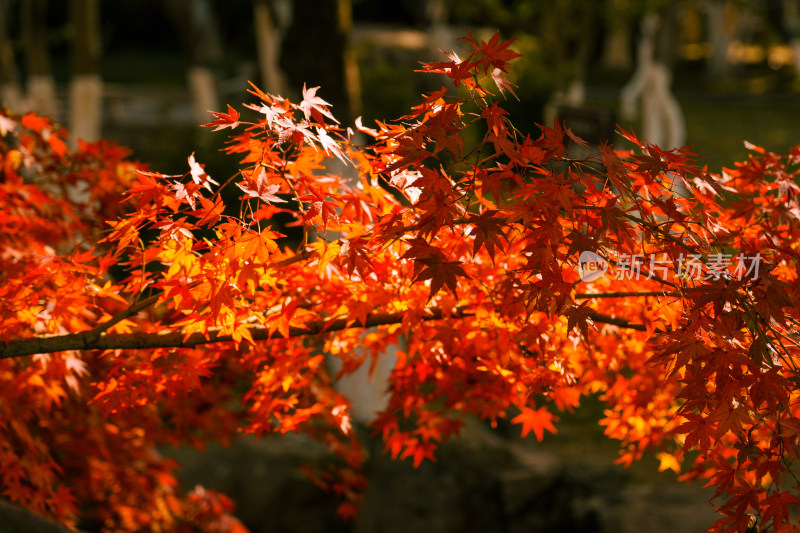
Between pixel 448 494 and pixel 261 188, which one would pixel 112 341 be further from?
pixel 448 494

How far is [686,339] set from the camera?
1975 mm

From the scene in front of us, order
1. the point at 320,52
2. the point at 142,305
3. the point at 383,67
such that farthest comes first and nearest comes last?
1. the point at 383,67
2. the point at 320,52
3. the point at 142,305


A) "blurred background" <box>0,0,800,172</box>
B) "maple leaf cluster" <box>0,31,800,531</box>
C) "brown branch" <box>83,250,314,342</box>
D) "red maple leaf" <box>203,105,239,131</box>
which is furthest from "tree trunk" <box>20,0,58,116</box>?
"red maple leaf" <box>203,105,239,131</box>

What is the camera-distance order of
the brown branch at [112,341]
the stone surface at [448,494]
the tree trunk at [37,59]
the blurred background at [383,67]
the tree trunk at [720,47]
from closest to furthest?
the brown branch at [112,341] → the stone surface at [448,494] → the blurred background at [383,67] → the tree trunk at [37,59] → the tree trunk at [720,47]

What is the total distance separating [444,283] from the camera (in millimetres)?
2268

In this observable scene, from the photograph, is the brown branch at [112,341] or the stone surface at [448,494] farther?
the stone surface at [448,494]

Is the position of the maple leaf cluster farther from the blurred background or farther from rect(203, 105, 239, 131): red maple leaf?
the blurred background

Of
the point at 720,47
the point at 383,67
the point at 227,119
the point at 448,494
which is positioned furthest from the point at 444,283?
the point at 720,47

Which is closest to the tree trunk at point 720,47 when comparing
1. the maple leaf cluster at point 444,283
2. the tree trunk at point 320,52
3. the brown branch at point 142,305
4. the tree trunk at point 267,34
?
the tree trunk at point 267,34

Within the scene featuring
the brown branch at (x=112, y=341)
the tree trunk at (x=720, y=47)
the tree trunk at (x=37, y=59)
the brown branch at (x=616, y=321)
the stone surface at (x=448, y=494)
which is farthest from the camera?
the tree trunk at (x=720, y=47)

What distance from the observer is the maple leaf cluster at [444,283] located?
6.56 ft

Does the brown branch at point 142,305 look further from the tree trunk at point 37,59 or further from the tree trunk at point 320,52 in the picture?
the tree trunk at point 37,59

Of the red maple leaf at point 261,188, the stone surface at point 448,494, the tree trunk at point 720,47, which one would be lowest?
the stone surface at point 448,494

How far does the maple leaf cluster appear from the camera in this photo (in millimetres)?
1999
